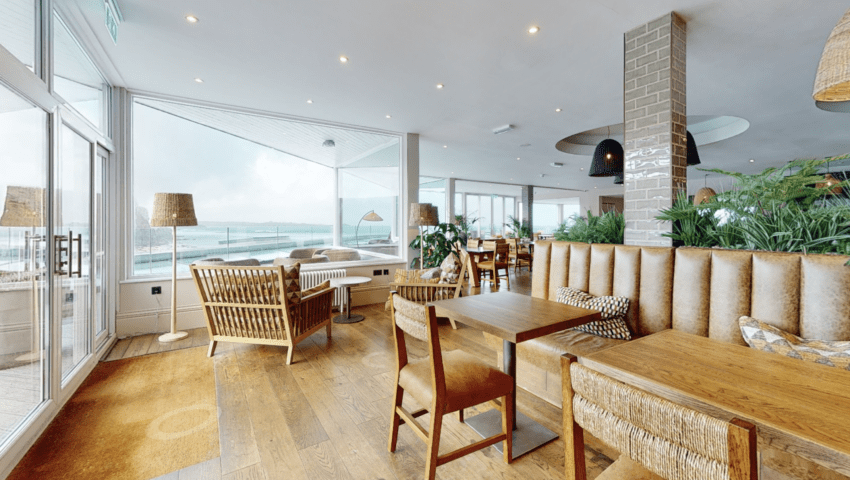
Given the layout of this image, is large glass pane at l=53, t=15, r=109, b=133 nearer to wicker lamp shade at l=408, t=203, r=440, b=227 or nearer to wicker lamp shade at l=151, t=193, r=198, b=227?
wicker lamp shade at l=151, t=193, r=198, b=227

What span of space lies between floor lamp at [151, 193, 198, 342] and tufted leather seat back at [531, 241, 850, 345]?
3.71 metres

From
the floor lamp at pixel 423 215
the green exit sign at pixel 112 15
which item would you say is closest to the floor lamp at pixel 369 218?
the floor lamp at pixel 423 215

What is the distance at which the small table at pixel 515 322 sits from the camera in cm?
167

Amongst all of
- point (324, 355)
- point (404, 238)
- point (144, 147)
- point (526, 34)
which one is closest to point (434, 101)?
point (526, 34)

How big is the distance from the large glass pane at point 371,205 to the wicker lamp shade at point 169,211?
8.83 ft

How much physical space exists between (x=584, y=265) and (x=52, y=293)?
11.7ft

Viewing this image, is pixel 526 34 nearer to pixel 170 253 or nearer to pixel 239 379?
pixel 239 379

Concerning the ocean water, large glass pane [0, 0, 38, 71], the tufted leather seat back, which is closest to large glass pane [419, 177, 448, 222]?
the ocean water

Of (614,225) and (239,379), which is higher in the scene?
(614,225)

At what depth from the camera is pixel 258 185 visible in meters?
5.28

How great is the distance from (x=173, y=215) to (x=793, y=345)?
4.71 meters

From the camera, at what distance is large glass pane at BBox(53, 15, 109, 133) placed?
8.14ft

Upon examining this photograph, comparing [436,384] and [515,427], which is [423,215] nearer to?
[515,427]

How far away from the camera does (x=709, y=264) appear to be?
2.01 meters
